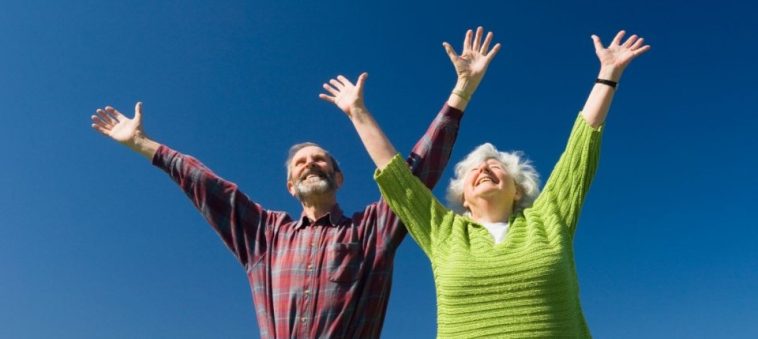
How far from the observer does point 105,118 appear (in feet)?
22.2

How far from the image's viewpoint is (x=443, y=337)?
15.8ft

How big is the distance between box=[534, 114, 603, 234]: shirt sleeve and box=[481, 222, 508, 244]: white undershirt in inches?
11.4

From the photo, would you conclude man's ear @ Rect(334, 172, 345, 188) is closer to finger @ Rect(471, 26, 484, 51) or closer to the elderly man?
the elderly man

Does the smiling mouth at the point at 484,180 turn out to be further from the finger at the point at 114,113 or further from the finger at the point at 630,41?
the finger at the point at 114,113

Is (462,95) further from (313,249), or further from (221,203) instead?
(221,203)

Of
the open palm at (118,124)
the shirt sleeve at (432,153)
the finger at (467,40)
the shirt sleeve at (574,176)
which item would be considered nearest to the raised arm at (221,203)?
the open palm at (118,124)

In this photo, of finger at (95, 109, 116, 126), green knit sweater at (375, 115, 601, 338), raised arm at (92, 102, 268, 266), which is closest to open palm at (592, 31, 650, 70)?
green knit sweater at (375, 115, 601, 338)

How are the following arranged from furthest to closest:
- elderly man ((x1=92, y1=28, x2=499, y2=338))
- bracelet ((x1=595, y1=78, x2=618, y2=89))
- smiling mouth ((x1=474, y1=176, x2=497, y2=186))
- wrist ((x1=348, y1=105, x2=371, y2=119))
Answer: wrist ((x1=348, y1=105, x2=371, y2=119))
elderly man ((x1=92, y1=28, x2=499, y2=338))
smiling mouth ((x1=474, y1=176, x2=497, y2=186))
bracelet ((x1=595, y1=78, x2=618, y2=89))

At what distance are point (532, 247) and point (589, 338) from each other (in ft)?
2.50

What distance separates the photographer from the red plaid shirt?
17.8 feet

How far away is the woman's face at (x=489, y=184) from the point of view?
527 cm

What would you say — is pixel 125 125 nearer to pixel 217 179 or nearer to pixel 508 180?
pixel 217 179

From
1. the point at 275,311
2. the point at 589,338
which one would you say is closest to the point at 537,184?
the point at 589,338

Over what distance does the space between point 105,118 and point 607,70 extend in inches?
181
